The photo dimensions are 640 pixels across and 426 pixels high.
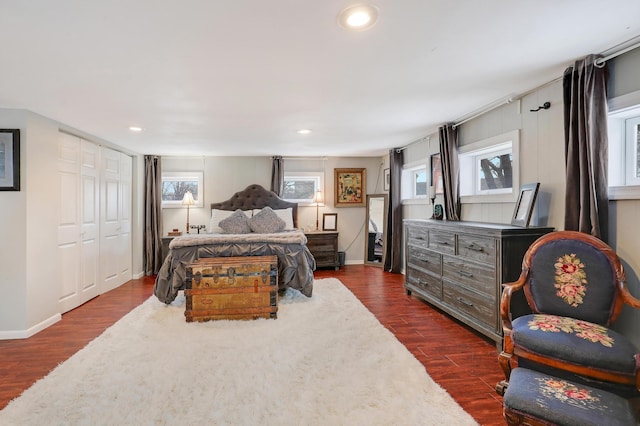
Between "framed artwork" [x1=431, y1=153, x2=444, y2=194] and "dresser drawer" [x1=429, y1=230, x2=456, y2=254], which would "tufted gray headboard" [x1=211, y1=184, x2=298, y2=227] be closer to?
"framed artwork" [x1=431, y1=153, x2=444, y2=194]

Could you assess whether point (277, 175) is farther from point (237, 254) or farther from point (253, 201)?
point (237, 254)

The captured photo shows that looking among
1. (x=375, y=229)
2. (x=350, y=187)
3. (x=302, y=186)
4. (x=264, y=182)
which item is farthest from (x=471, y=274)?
(x=264, y=182)

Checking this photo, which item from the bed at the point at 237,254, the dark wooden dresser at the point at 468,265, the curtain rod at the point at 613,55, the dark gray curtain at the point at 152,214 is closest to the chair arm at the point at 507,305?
the dark wooden dresser at the point at 468,265

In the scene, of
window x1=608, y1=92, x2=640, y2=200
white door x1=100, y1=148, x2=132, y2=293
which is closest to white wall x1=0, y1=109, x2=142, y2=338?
white door x1=100, y1=148, x2=132, y2=293

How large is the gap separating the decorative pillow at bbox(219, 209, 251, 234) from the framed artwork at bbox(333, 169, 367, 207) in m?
2.13

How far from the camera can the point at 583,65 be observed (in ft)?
7.36

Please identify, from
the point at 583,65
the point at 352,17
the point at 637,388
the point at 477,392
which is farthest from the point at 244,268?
the point at 583,65

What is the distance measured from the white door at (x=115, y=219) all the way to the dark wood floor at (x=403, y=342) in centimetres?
46

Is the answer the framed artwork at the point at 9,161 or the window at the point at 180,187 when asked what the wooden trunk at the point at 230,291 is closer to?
the framed artwork at the point at 9,161

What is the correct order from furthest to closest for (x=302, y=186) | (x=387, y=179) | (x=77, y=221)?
(x=302, y=186) → (x=387, y=179) → (x=77, y=221)

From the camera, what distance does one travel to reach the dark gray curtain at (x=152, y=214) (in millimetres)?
5715

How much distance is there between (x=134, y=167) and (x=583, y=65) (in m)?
6.43

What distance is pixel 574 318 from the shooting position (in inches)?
78.1

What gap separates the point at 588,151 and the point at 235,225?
4.61m
